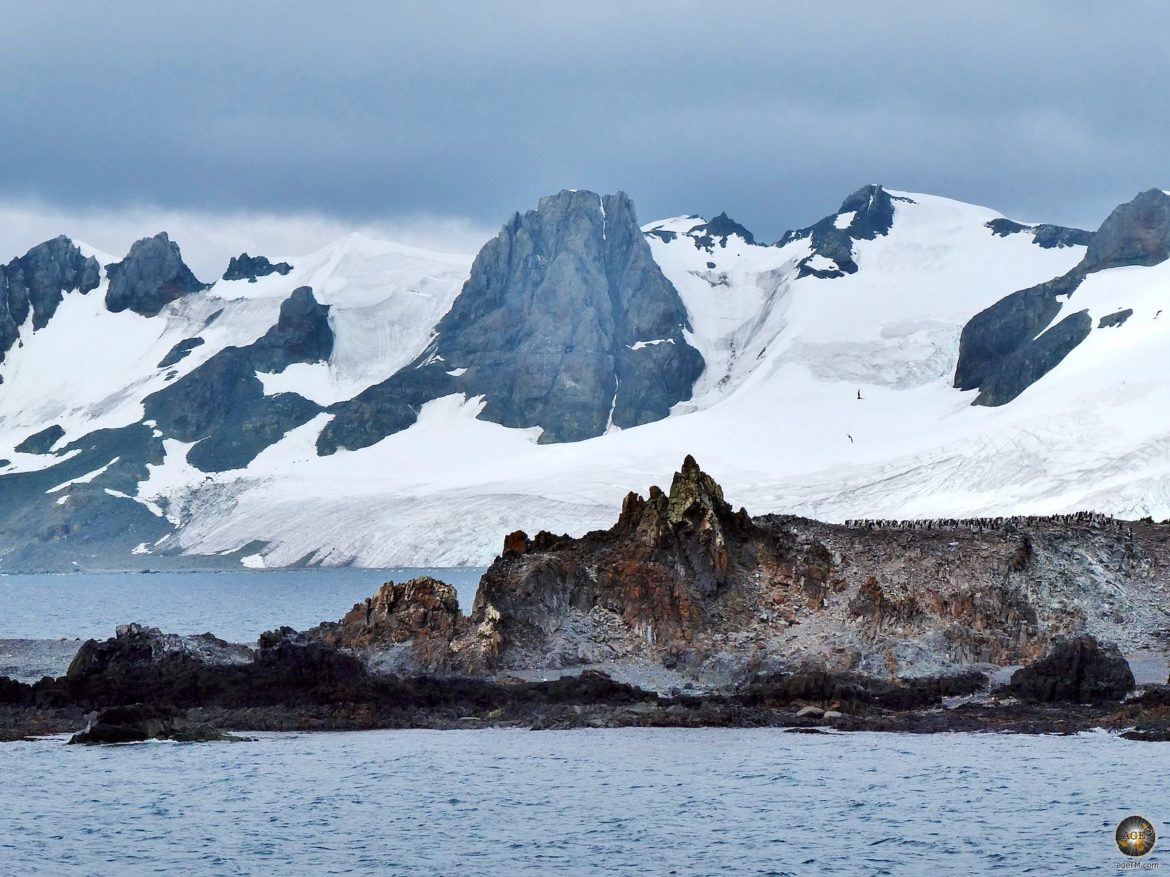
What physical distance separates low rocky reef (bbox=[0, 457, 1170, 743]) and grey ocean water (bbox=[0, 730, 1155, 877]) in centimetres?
341

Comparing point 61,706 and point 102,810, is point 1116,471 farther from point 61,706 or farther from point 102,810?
point 102,810

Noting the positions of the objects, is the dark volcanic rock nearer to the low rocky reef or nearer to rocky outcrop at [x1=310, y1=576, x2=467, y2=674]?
the low rocky reef

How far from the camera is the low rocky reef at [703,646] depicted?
197 ft

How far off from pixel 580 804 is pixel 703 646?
2340cm

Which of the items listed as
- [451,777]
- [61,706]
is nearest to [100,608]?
[61,706]

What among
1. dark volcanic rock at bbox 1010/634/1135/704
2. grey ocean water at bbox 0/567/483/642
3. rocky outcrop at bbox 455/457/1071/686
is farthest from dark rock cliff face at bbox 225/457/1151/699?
grey ocean water at bbox 0/567/483/642

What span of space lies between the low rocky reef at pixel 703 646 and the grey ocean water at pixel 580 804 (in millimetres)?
3407

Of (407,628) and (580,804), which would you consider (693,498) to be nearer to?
(407,628)

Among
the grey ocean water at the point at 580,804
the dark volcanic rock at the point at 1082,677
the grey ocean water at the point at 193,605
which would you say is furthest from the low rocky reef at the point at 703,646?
the grey ocean water at the point at 193,605

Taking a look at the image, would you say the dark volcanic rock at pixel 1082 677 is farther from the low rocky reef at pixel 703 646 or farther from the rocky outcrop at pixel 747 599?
the rocky outcrop at pixel 747 599

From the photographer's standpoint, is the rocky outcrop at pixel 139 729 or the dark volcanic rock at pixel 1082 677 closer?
the rocky outcrop at pixel 139 729

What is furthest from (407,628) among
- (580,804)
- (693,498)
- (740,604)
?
(580,804)

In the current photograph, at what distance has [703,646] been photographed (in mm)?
69062

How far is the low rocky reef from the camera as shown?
6016 centimetres
